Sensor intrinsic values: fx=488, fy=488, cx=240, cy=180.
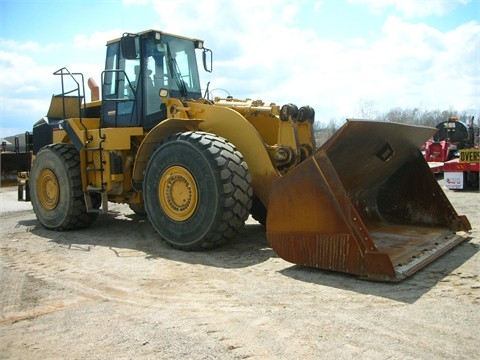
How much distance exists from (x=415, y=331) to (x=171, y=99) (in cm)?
454

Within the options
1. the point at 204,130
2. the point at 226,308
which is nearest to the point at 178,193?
the point at 204,130

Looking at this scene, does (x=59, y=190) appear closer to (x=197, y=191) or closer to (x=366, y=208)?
(x=197, y=191)

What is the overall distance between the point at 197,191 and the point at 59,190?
300cm

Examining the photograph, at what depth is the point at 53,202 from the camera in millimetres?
7547

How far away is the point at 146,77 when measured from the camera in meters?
6.86

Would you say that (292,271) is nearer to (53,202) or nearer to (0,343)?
(0,343)

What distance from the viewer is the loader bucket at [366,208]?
4.20 metres

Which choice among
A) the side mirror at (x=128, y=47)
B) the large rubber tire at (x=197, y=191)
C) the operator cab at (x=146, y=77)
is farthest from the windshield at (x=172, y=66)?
the large rubber tire at (x=197, y=191)

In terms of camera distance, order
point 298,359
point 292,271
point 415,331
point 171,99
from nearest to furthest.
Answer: point 298,359 < point 415,331 < point 292,271 < point 171,99

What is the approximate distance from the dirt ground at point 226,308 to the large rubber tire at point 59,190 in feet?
5.22

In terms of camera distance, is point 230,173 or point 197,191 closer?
point 230,173

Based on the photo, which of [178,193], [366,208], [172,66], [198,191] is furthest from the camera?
[172,66]

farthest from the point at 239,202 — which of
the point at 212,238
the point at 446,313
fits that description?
the point at 446,313

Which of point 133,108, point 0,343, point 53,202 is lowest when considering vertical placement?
point 0,343
